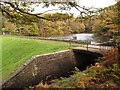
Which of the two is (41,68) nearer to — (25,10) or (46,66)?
(46,66)

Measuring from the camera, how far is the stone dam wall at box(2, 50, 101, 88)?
40.7 ft

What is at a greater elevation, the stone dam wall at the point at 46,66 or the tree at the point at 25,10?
the tree at the point at 25,10

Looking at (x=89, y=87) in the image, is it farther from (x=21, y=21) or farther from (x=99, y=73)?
(x=21, y=21)

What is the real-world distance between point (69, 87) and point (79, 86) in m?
0.50

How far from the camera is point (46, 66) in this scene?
553 inches

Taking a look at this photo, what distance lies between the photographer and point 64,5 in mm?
5305

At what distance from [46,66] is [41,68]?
0.47 m

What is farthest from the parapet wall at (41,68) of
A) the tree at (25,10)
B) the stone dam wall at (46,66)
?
the tree at (25,10)

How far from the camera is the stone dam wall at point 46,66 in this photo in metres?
12.4

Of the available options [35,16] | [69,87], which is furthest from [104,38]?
[35,16]

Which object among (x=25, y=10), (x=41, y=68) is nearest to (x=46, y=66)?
(x=41, y=68)

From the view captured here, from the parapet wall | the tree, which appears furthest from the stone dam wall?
the tree

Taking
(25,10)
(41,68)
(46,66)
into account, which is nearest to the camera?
(25,10)

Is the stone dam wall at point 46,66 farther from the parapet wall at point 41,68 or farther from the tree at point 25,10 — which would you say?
the tree at point 25,10
